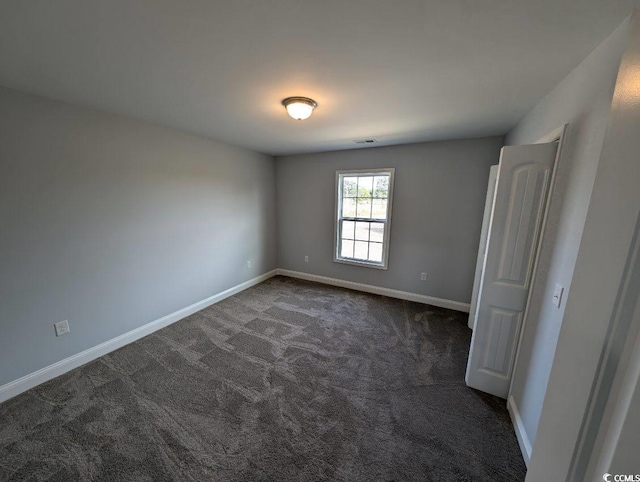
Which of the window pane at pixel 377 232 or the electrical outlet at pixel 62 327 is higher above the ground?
the window pane at pixel 377 232

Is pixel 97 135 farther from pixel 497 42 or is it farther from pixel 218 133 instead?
pixel 497 42

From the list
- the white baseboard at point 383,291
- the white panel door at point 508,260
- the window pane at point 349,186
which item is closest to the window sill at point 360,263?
the white baseboard at point 383,291

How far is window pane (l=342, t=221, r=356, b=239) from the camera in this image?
13.6ft

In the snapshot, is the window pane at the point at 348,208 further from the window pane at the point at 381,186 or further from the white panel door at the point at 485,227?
the white panel door at the point at 485,227

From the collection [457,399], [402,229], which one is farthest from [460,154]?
[457,399]

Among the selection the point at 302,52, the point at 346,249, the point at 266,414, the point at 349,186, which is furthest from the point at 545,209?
the point at 346,249

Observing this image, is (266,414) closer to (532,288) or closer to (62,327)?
(62,327)

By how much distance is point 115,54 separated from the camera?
1370 millimetres

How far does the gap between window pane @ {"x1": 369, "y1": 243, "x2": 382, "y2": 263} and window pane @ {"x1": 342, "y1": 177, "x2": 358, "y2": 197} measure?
90cm

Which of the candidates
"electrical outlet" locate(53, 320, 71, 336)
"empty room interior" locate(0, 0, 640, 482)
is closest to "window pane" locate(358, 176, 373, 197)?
"empty room interior" locate(0, 0, 640, 482)

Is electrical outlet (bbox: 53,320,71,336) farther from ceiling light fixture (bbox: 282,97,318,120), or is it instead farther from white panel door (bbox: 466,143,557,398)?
white panel door (bbox: 466,143,557,398)

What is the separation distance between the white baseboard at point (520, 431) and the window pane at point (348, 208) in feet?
9.74

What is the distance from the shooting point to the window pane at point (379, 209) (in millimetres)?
3828

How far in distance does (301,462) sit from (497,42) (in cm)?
259
